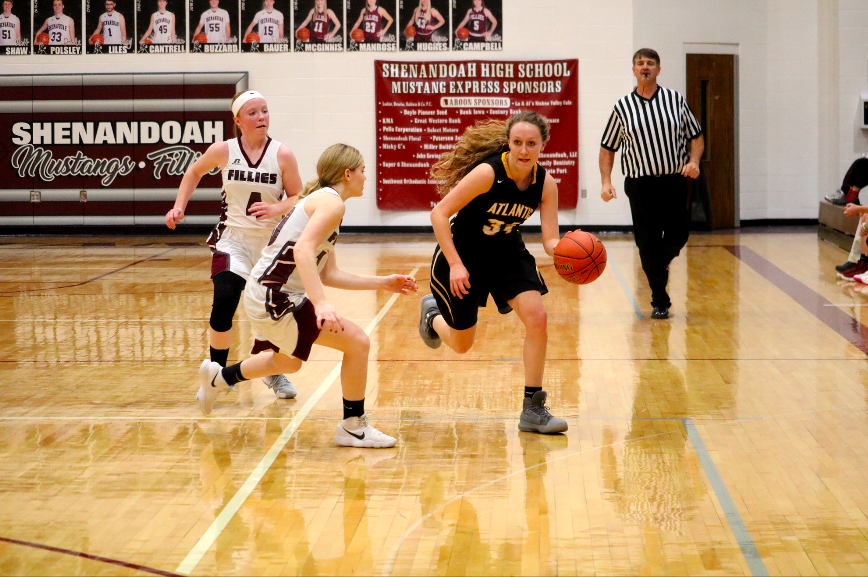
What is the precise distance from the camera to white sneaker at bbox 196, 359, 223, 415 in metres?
4.31

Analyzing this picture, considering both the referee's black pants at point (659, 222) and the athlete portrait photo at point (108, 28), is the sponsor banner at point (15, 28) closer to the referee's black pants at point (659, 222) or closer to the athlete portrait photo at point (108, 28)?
the athlete portrait photo at point (108, 28)

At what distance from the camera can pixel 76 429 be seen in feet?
13.6

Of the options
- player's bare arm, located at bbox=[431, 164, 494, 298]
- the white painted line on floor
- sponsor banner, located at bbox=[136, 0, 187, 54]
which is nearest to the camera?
the white painted line on floor

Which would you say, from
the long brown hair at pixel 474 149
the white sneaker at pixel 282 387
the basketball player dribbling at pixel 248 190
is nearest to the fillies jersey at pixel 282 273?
the long brown hair at pixel 474 149

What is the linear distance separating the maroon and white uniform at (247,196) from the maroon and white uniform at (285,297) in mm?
891

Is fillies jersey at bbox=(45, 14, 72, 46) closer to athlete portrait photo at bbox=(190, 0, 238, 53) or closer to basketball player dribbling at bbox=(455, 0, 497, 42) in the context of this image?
athlete portrait photo at bbox=(190, 0, 238, 53)

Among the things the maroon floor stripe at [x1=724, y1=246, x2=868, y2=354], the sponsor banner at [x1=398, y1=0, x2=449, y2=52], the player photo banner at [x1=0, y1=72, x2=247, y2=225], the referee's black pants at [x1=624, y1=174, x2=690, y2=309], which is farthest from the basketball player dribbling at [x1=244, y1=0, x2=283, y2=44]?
the referee's black pants at [x1=624, y1=174, x2=690, y2=309]

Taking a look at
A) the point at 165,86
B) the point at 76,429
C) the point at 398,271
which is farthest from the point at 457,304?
the point at 165,86

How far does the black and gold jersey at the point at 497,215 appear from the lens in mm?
4098

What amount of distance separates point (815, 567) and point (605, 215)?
10539 millimetres

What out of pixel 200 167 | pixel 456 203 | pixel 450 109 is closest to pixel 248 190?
pixel 200 167

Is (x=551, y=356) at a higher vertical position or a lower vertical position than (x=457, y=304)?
lower

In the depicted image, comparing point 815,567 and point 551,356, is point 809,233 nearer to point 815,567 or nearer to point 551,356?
point 551,356

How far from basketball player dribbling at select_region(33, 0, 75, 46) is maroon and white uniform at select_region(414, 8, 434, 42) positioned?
4.60 metres
